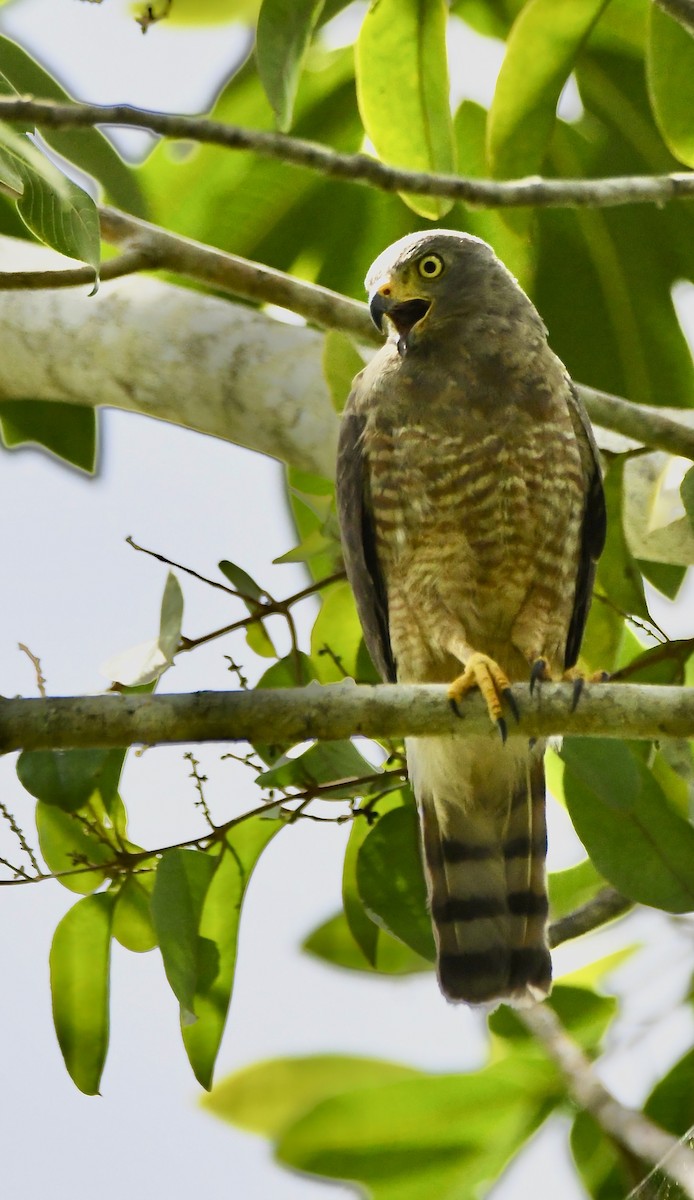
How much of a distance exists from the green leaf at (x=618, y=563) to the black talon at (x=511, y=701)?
36.4 inches

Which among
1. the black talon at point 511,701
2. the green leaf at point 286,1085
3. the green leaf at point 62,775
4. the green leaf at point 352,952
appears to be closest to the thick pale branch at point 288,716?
the black talon at point 511,701

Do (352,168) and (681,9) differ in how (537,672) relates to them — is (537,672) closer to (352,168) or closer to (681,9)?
(352,168)

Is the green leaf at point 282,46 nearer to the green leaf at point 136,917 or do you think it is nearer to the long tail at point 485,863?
the long tail at point 485,863

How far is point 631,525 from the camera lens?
12.7 ft

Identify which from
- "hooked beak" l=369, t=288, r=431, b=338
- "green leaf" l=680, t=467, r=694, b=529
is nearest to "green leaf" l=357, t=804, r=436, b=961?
"green leaf" l=680, t=467, r=694, b=529

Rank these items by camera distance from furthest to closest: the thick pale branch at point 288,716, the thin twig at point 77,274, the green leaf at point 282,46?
1. the green leaf at point 282,46
2. the thin twig at point 77,274
3. the thick pale branch at point 288,716

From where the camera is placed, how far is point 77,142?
3832 mm

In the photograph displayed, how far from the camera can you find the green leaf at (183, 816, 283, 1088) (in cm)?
334

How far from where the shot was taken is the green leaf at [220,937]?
3.34 meters

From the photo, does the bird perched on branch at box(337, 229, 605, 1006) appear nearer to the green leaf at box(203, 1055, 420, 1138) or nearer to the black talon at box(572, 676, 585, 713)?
the green leaf at box(203, 1055, 420, 1138)

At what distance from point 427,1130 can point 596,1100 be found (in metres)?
0.61

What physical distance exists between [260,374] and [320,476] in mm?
358

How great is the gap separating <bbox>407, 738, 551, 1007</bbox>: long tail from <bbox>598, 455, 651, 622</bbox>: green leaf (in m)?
0.48

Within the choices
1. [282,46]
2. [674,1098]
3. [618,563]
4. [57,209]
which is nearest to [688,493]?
[618,563]
